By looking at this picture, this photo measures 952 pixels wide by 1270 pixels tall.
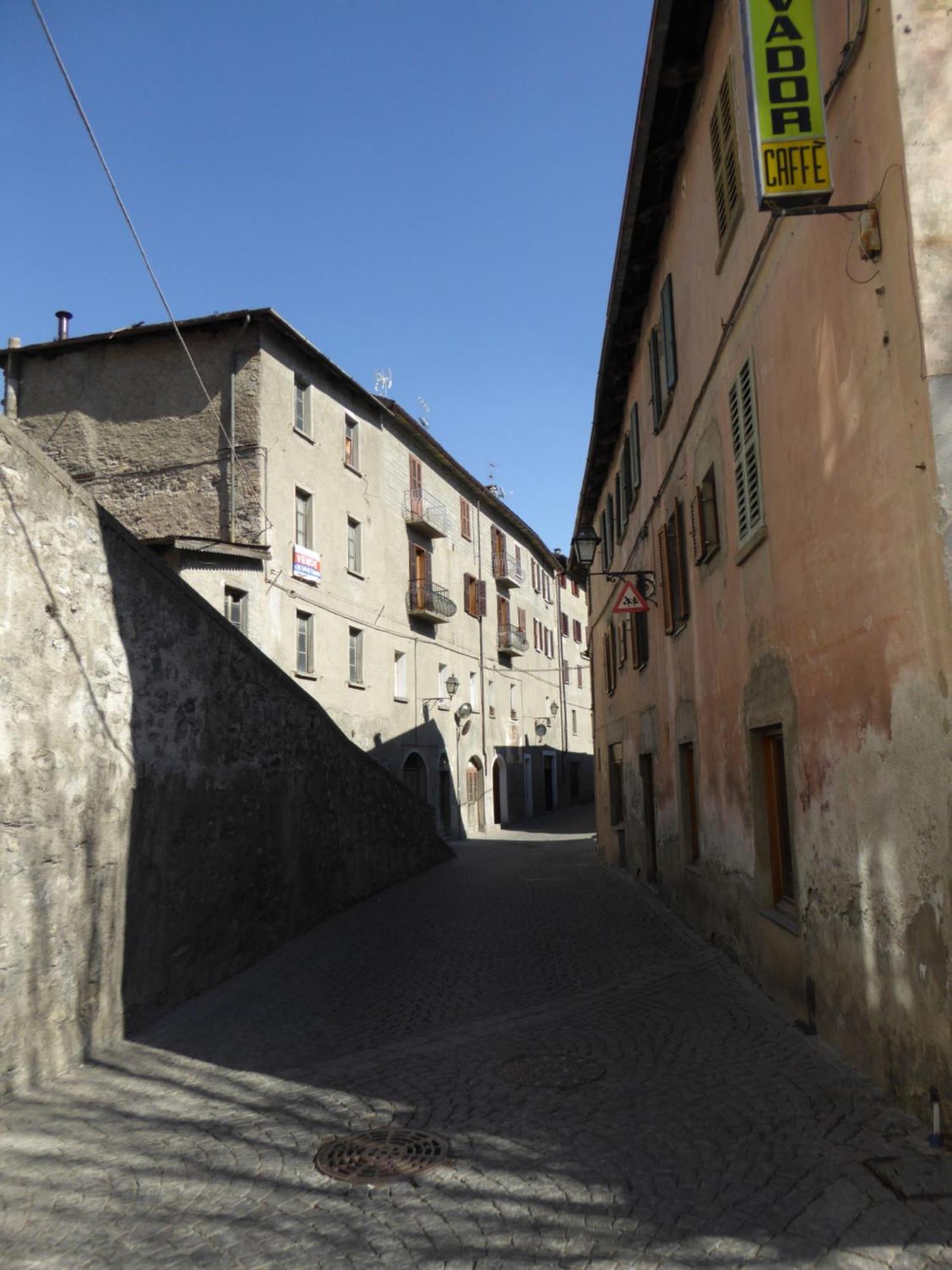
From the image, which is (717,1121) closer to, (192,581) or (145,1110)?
(145,1110)

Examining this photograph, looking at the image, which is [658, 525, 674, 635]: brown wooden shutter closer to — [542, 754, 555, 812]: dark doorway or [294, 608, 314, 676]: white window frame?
[294, 608, 314, 676]: white window frame

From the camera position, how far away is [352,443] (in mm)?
25469

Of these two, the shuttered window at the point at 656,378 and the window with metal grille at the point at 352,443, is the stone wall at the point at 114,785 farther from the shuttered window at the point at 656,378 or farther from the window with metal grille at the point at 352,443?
the window with metal grille at the point at 352,443

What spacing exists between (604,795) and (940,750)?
55.8 ft

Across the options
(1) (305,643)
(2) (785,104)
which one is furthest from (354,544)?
(2) (785,104)

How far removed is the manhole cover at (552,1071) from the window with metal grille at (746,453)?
3912 millimetres

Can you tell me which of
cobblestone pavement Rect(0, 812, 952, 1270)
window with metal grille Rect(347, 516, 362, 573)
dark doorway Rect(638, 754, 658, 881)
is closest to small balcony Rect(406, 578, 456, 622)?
window with metal grille Rect(347, 516, 362, 573)

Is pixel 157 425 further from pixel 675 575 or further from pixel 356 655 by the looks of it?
pixel 675 575

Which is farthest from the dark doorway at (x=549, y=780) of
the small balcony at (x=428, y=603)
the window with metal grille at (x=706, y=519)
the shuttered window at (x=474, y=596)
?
the window with metal grille at (x=706, y=519)

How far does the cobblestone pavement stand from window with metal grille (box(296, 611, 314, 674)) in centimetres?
1338

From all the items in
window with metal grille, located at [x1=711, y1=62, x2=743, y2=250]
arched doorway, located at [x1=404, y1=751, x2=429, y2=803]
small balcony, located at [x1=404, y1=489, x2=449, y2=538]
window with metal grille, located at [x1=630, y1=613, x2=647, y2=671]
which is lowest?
arched doorway, located at [x1=404, y1=751, x2=429, y2=803]

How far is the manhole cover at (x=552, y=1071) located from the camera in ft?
19.0

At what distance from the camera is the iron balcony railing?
→ 120 ft

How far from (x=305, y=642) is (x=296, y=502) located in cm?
306
